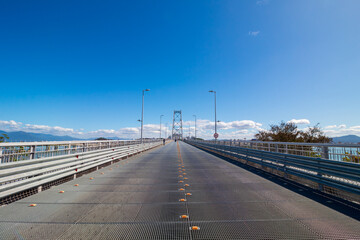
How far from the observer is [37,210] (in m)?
4.32

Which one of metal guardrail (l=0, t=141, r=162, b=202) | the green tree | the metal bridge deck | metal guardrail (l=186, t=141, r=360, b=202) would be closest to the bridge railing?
metal guardrail (l=0, t=141, r=162, b=202)

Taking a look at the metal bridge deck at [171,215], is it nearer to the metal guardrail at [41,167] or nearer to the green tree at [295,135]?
the metal guardrail at [41,167]

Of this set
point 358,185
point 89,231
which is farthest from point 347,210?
point 89,231

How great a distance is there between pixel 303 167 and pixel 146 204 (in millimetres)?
5266

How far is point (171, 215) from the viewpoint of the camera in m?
4.07

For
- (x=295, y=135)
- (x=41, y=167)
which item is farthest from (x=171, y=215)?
(x=295, y=135)

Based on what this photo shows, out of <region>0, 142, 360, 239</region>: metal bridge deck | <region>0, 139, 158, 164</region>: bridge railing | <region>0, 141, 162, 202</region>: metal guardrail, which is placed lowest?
<region>0, 142, 360, 239</region>: metal bridge deck

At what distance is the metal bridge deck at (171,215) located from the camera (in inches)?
131

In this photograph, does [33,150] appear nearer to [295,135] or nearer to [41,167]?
[41,167]

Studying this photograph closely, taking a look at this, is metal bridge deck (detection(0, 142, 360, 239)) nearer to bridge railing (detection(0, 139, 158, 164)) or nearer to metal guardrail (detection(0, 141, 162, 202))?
metal guardrail (detection(0, 141, 162, 202))

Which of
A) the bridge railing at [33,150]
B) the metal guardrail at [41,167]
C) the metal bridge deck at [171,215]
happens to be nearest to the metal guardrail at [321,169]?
the metal bridge deck at [171,215]

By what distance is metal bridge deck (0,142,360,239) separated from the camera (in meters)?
3.32

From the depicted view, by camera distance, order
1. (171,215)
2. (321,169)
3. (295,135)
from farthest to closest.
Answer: (295,135)
(321,169)
(171,215)

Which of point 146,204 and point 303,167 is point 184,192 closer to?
point 146,204
